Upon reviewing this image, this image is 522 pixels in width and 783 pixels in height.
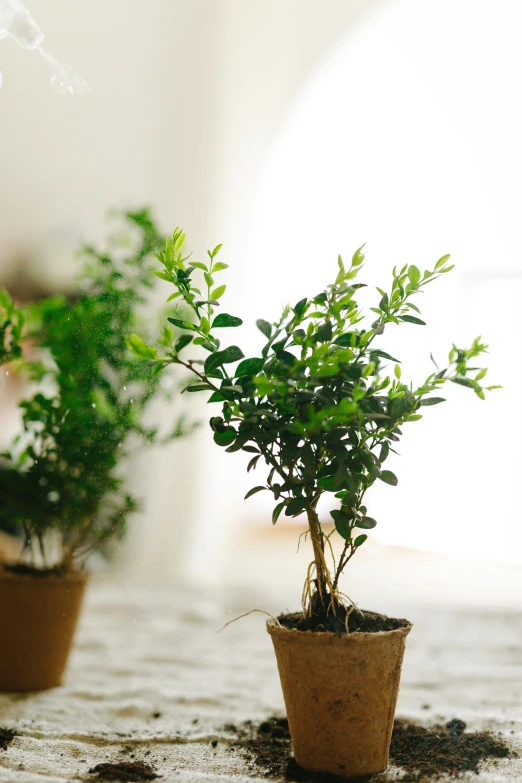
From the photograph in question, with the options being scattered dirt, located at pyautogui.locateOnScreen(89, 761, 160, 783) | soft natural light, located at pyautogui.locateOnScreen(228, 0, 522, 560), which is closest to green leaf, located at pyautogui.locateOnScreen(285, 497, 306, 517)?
scattered dirt, located at pyautogui.locateOnScreen(89, 761, 160, 783)

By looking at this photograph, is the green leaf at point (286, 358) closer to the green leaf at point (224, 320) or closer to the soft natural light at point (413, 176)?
the green leaf at point (224, 320)

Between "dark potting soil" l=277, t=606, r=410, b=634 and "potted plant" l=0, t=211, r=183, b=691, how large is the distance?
547 millimetres

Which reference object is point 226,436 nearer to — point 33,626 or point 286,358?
point 286,358

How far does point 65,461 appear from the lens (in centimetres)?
151

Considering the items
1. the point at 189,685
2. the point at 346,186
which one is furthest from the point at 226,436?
the point at 346,186

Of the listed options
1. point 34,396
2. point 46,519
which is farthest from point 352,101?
point 46,519

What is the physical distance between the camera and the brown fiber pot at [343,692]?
108cm

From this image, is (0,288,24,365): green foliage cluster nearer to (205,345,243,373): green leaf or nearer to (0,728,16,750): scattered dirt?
(205,345,243,373): green leaf

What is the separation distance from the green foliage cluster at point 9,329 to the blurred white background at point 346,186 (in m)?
0.42

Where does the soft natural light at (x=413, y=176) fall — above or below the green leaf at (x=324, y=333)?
above

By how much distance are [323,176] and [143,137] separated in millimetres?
671

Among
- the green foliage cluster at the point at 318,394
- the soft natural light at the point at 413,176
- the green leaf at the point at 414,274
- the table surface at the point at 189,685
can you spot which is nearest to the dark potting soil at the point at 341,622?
the green foliage cluster at the point at 318,394

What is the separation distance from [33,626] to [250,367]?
0.75m

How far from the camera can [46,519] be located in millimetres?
1495
